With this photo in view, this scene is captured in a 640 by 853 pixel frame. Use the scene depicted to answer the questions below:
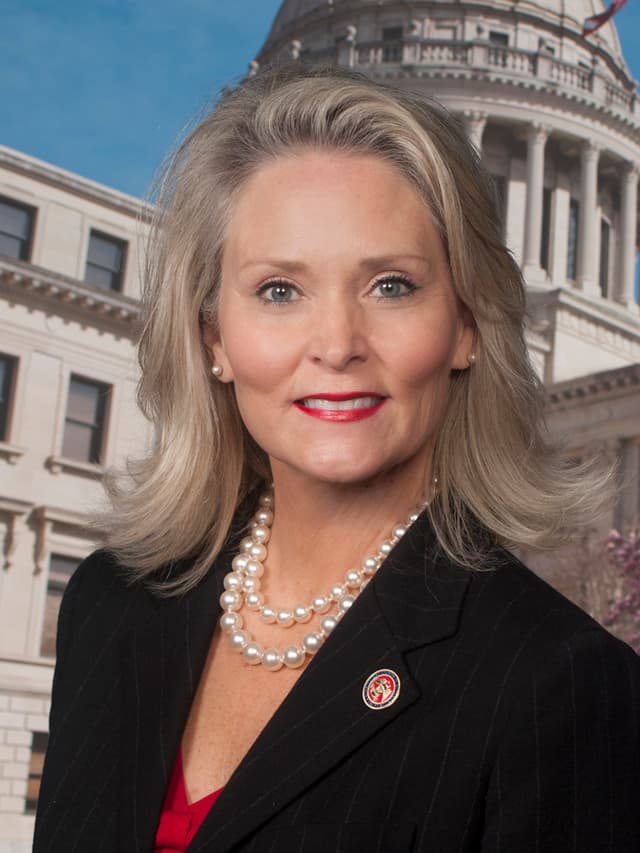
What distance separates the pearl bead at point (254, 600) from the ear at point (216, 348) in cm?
47

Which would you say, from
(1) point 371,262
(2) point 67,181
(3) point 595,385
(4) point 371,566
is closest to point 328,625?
(4) point 371,566

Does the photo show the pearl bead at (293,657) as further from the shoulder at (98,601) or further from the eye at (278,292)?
the eye at (278,292)

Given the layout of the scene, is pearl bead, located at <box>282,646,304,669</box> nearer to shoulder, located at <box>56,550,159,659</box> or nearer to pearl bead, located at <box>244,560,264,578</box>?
pearl bead, located at <box>244,560,264,578</box>

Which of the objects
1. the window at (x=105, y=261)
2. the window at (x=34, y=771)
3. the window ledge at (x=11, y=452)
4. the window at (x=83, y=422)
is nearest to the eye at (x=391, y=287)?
the window at (x=34, y=771)

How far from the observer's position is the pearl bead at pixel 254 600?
9.48 ft

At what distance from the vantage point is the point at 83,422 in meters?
34.1

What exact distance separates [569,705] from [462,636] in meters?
0.28

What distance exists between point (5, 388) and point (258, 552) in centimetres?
3090

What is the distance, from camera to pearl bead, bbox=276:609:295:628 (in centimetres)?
279

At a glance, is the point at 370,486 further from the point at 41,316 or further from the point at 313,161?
the point at 41,316

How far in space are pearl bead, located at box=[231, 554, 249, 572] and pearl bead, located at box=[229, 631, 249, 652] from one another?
192mm

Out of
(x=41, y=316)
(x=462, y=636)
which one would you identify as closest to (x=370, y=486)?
(x=462, y=636)

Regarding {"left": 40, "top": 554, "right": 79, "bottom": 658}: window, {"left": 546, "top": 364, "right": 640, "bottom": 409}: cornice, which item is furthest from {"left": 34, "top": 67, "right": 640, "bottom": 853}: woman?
{"left": 546, "top": 364, "right": 640, "bottom": 409}: cornice

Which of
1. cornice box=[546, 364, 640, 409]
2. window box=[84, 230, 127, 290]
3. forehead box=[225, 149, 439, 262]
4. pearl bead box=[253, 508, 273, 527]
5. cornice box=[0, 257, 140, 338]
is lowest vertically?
pearl bead box=[253, 508, 273, 527]
